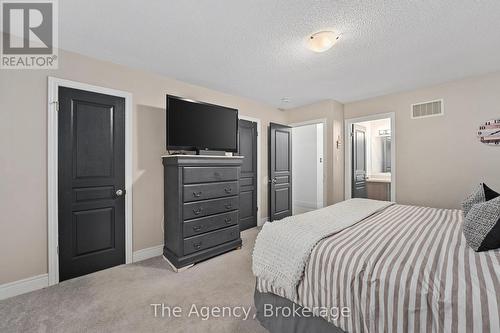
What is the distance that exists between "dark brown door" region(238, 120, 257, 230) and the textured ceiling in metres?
1.07

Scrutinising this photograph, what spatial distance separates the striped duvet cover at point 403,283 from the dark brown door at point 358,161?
9.58 ft

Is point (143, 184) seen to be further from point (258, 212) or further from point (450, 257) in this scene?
point (450, 257)

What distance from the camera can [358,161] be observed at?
4609mm

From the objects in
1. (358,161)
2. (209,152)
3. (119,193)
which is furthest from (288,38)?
(358,161)

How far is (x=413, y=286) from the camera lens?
38.7 inches

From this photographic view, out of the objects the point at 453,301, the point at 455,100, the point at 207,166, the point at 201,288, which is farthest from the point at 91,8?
the point at 455,100

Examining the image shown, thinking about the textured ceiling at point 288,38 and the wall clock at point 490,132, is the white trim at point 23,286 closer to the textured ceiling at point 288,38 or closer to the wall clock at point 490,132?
the textured ceiling at point 288,38

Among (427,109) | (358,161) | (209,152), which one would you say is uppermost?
(427,109)

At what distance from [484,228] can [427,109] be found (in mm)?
2802

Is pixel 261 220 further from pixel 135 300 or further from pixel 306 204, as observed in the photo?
pixel 135 300

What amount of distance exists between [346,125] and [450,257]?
349 cm

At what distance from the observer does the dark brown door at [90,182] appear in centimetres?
229

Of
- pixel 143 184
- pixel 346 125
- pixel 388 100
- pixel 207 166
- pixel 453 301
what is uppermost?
pixel 388 100

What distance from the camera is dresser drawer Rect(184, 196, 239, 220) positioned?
2.60 metres
